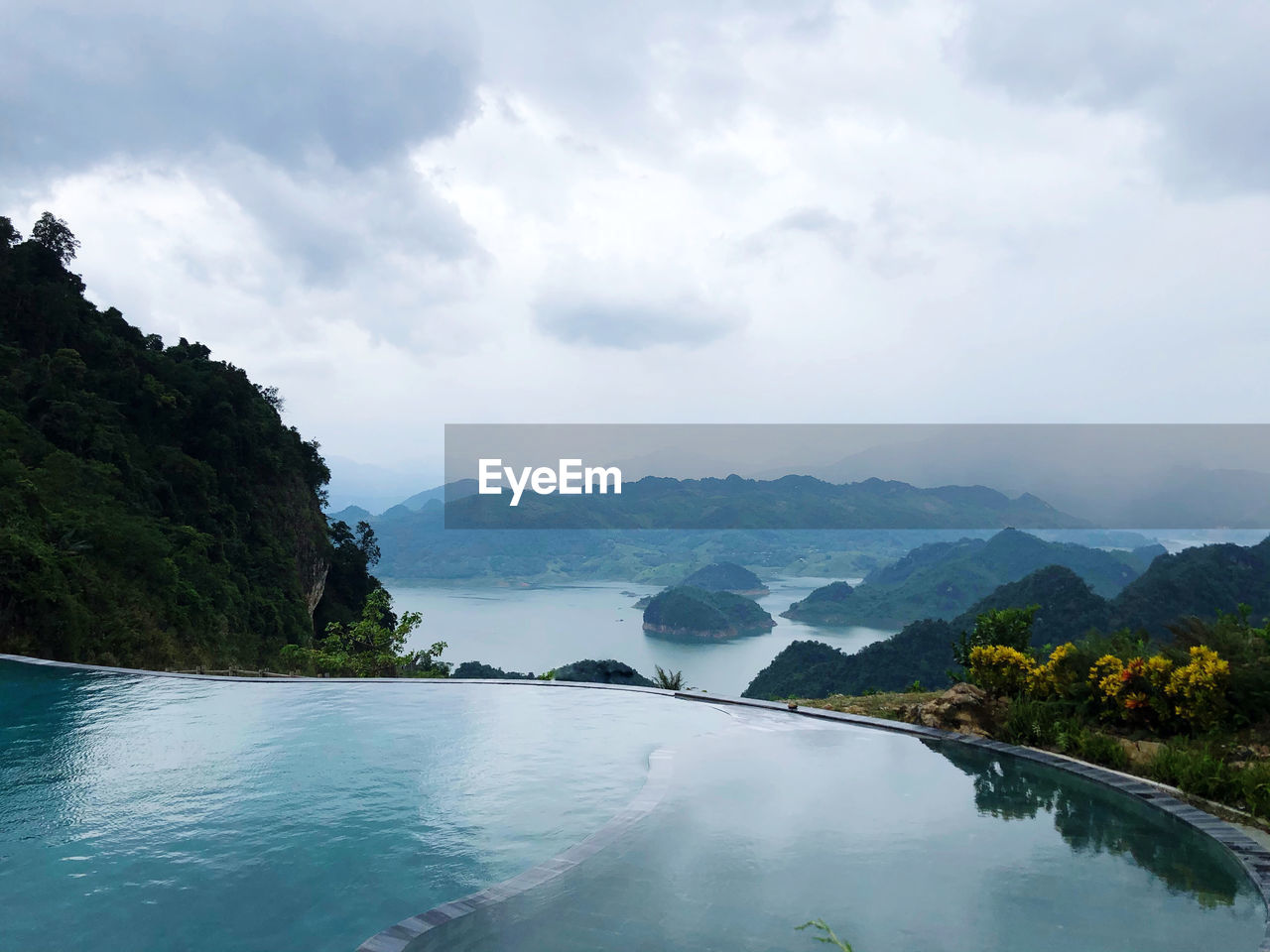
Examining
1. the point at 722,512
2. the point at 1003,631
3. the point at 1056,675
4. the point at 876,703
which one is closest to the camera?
the point at 1056,675

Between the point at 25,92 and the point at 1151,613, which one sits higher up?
the point at 25,92

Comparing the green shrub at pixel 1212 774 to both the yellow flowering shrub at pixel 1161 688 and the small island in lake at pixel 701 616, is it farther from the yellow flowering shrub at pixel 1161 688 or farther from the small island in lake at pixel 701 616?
the small island in lake at pixel 701 616

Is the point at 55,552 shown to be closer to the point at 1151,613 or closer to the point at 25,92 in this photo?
the point at 25,92

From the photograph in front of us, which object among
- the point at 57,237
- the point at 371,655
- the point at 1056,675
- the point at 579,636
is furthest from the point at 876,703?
the point at 579,636

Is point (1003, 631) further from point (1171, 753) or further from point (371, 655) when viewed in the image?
point (371, 655)

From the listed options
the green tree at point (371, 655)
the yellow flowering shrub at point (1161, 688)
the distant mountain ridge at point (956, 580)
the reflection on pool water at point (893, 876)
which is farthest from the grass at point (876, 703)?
the distant mountain ridge at point (956, 580)

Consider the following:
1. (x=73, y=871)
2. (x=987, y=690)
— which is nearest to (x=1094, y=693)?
(x=987, y=690)

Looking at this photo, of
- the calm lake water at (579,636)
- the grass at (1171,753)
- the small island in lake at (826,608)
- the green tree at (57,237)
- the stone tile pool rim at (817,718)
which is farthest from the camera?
the small island in lake at (826,608)
